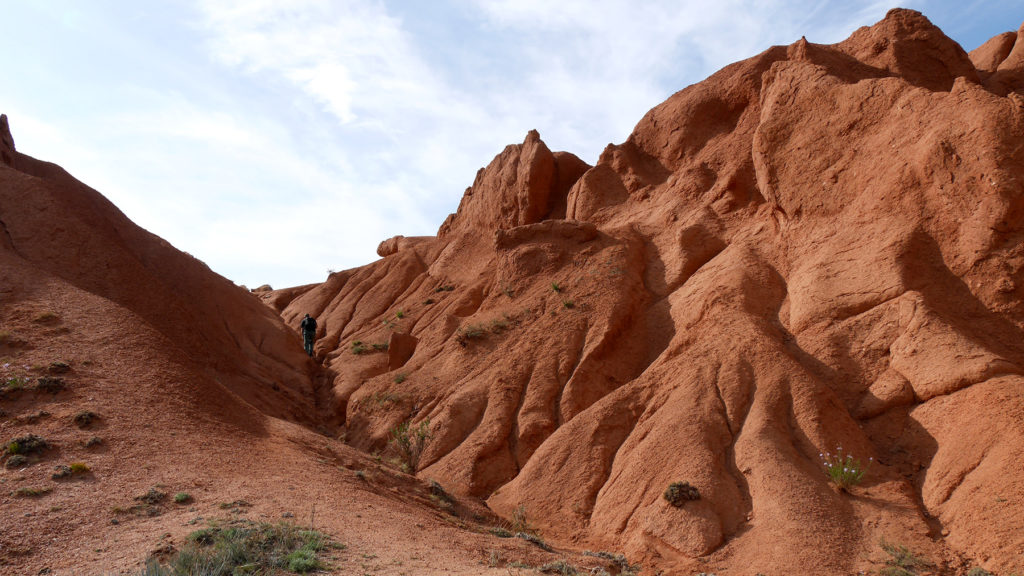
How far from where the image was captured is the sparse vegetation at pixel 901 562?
468 inches

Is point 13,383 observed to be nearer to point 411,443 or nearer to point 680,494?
point 411,443

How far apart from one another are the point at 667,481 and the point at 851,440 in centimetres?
414

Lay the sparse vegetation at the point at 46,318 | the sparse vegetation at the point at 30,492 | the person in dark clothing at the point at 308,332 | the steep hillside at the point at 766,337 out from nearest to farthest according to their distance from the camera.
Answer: the sparse vegetation at the point at 30,492, the steep hillside at the point at 766,337, the sparse vegetation at the point at 46,318, the person in dark clothing at the point at 308,332

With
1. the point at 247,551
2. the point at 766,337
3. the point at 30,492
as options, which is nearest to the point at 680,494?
the point at 766,337

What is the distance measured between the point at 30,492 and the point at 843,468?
15.9 meters

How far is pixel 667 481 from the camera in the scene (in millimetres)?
15812

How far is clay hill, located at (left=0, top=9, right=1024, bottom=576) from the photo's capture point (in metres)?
13.2

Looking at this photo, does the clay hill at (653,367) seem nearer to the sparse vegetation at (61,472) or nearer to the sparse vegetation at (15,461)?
the sparse vegetation at (61,472)

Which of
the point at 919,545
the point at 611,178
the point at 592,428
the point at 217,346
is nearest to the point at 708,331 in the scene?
the point at 592,428

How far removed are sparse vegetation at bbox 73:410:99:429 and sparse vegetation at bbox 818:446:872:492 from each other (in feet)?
52.5

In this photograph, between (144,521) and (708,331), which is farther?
(708,331)

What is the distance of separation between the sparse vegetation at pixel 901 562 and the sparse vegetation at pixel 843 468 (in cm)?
186

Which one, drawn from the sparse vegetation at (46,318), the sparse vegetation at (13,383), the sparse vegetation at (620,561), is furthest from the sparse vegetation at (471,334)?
the sparse vegetation at (13,383)

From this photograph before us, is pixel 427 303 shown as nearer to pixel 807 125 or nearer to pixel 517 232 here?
pixel 517 232
